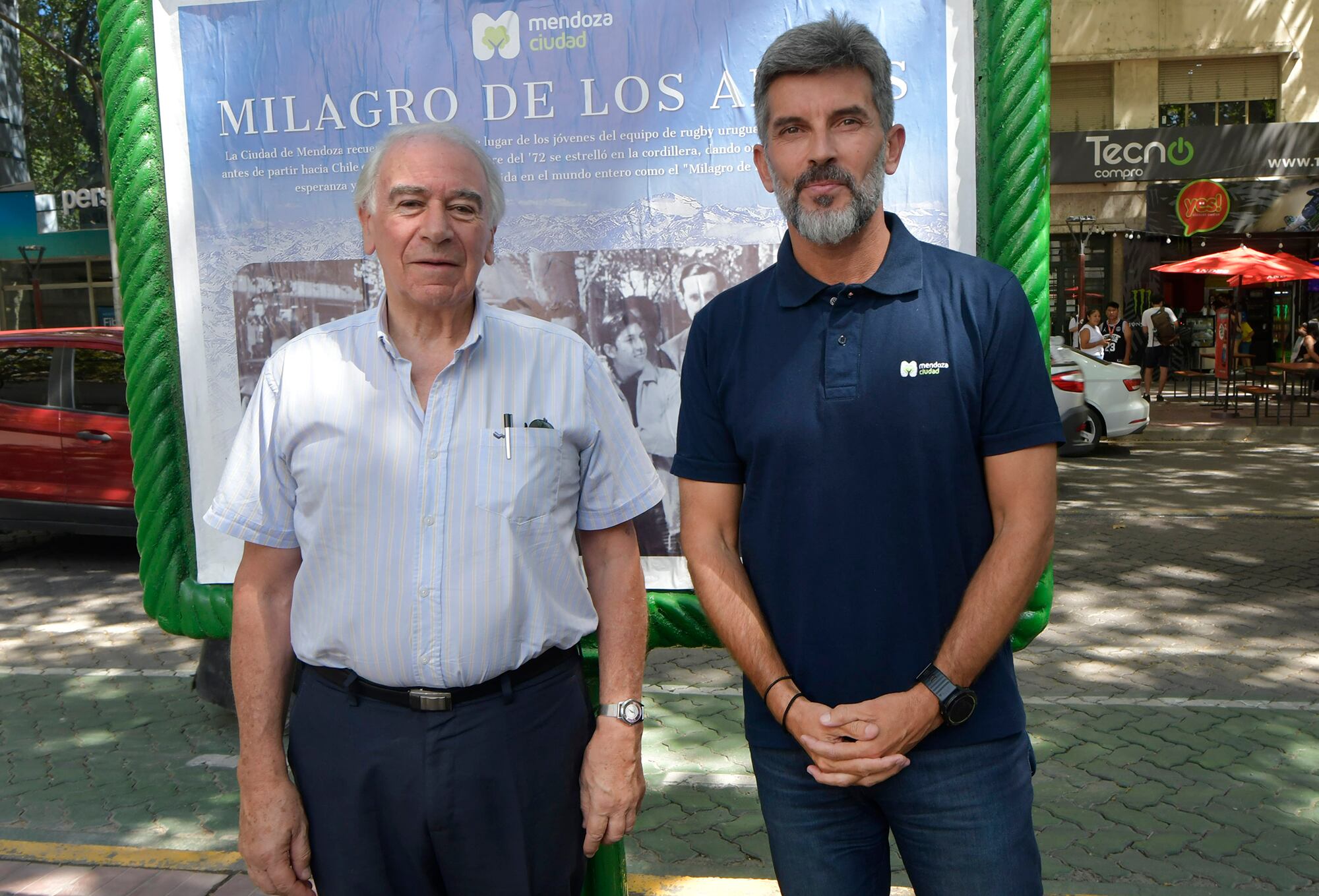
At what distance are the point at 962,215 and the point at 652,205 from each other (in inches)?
28.3

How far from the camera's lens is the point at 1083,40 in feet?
86.5

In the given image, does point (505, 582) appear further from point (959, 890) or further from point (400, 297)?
point (959, 890)

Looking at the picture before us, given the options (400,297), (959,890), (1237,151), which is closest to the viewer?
(959,890)

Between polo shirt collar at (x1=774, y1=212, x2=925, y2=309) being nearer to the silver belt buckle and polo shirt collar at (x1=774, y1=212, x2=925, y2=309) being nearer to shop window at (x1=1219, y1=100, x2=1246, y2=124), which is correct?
the silver belt buckle

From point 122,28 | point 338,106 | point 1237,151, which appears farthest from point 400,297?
point 1237,151

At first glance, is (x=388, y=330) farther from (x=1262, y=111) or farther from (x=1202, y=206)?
(x=1262, y=111)

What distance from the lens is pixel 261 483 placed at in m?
2.24

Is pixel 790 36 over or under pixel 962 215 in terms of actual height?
over

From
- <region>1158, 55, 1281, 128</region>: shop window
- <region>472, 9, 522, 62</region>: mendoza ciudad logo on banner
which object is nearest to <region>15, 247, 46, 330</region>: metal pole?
<region>472, 9, 522, 62</region>: mendoza ciudad logo on banner

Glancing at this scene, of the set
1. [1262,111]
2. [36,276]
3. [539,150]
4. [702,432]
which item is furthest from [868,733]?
[1262,111]

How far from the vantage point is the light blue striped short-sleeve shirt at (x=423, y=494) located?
85.0 inches

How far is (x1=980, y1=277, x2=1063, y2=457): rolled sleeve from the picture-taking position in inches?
79.4

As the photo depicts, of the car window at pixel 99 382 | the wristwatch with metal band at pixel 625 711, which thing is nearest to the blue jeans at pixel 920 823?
the wristwatch with metal band at pixel 625 711

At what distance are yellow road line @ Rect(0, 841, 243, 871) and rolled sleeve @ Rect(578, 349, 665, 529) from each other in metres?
2.40
